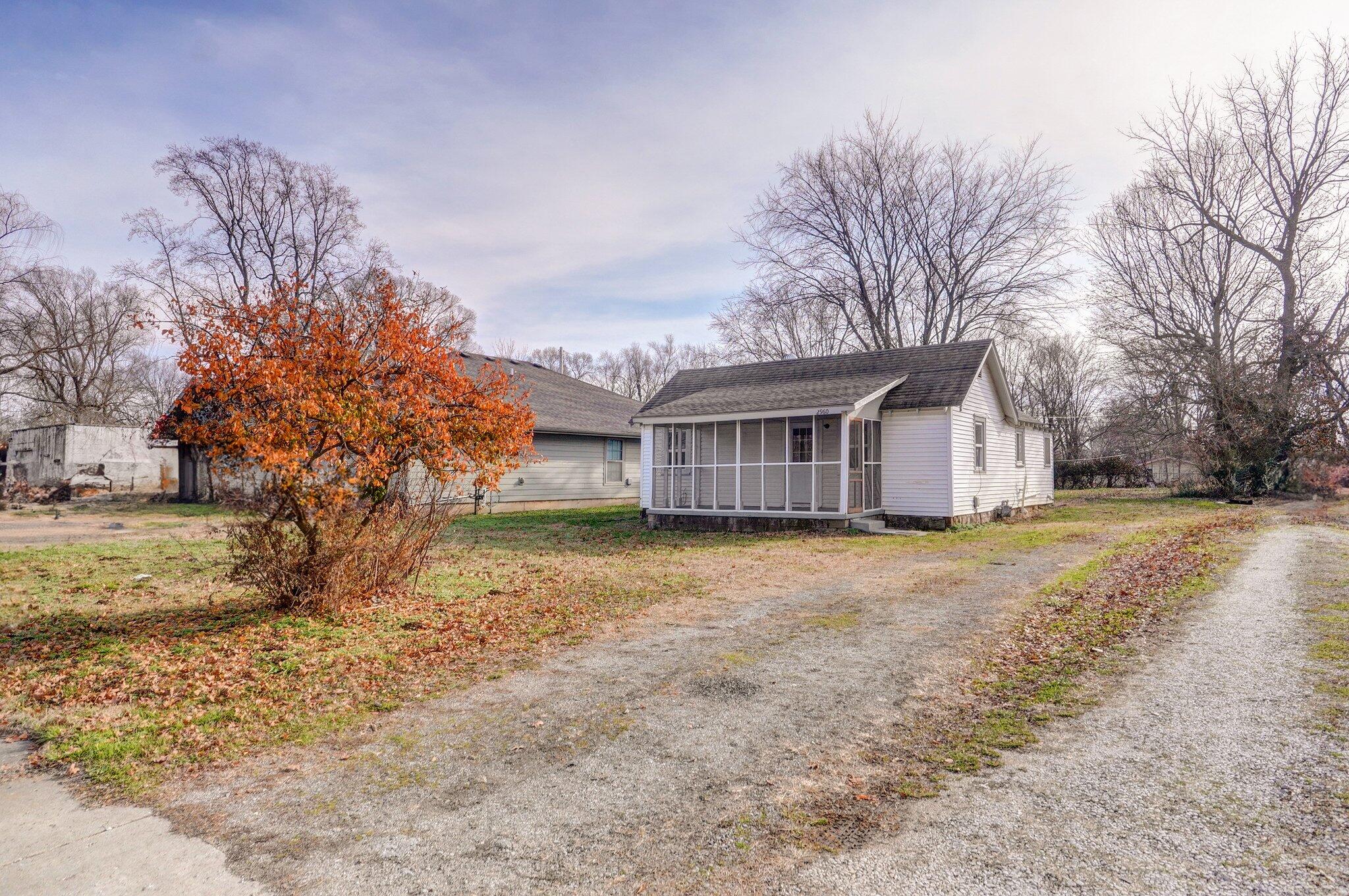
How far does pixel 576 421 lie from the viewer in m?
24.2

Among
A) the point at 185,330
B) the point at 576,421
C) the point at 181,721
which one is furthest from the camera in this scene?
the point at 576,421

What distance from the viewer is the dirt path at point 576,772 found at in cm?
289

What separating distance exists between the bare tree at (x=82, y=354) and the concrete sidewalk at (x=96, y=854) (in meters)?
36.7

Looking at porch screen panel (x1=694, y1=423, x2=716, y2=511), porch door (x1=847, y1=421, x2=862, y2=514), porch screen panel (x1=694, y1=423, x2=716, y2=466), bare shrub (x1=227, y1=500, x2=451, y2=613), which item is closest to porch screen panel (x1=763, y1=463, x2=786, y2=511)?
porch screen panel (x1=694, y1=423, x2=716, y2=511)

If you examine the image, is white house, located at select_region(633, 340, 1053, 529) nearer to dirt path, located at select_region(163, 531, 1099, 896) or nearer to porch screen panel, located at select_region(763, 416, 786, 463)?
porch screen panel, located at select_region(763, 416, 786, 463)

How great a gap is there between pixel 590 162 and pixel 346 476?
33.5 feet

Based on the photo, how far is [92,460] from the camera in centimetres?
2508

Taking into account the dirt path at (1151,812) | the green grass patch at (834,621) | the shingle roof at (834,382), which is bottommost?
the green grass patch at (834,621)

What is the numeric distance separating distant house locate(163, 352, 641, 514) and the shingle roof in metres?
3.34

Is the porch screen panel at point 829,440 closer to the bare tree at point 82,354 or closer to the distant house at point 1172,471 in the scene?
the distant house at point 1172,471

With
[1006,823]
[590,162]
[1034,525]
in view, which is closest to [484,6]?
[590,162]

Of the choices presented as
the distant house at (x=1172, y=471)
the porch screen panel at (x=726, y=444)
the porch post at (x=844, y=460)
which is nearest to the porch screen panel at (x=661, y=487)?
the porch screen panel at (x=726, y=444)

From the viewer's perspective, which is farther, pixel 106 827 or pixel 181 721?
pixel 181 721

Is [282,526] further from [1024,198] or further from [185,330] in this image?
[1024,198]
